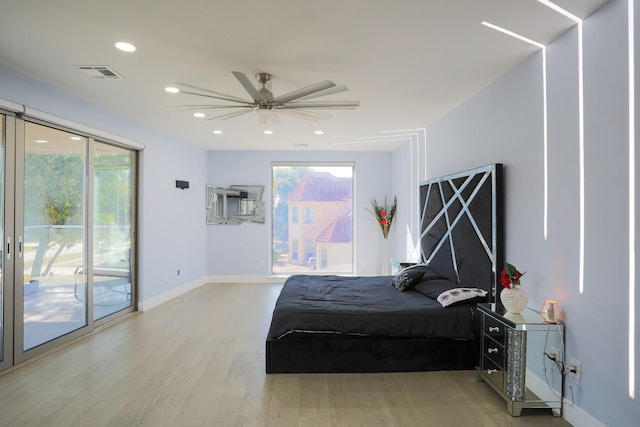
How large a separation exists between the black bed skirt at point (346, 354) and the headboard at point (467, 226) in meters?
0.87

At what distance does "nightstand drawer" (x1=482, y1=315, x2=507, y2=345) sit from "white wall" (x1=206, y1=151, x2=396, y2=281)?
435 cm

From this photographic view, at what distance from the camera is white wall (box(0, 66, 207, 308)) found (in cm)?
374

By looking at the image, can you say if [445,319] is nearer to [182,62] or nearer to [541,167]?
[541,167]

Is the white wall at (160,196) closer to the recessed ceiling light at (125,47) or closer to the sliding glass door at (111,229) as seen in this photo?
the sliding glass door at (111,229)

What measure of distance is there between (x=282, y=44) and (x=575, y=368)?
291cm

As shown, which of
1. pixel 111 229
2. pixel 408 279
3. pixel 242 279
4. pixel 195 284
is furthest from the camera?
pixel 242 279

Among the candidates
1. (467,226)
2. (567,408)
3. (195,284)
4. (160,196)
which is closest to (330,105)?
(467,226)

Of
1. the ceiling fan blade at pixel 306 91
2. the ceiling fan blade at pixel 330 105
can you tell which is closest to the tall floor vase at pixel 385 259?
the ceiling fan blade at pixel 330 105

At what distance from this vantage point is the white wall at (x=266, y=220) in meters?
7.20

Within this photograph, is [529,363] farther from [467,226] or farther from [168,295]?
[168,295]

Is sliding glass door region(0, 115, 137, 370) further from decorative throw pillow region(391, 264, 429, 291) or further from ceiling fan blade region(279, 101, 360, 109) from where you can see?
decorative throw pillow region(391, 264, 429, 291)

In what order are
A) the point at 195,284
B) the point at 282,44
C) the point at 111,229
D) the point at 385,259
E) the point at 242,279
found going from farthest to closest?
the point at 242,279 → the point at 385,259 → the point at 195,284 → the point at 111,229 → the point at 282,44

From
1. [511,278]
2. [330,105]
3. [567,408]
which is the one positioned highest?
[330,105]

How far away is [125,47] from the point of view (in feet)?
8.77
